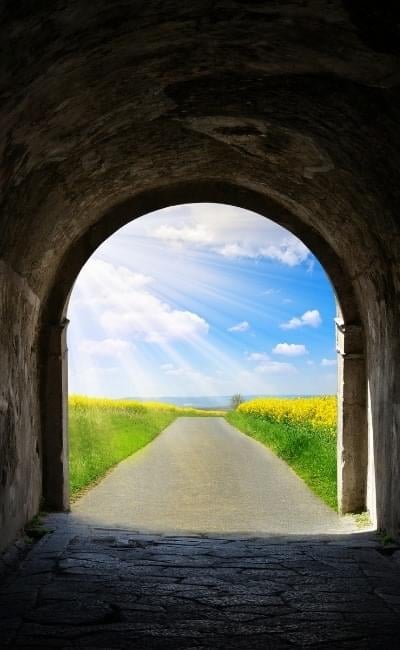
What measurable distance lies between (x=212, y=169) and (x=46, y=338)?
286 centimetres

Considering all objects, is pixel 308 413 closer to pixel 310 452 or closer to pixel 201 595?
pixel 310 452

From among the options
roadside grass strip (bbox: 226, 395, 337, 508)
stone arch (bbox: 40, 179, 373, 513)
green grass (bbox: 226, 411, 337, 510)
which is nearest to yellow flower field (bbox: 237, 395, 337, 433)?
roadside grass strip (bbox: 226, 395, 337, 508)

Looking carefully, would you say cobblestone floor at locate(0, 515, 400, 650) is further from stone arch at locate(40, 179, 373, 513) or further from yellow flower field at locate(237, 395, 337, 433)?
yellow flower field at locate(237, 395, 337, 433)

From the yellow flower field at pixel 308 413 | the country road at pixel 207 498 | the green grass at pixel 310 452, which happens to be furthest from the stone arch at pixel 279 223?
the yellow flower field at pixel 308 413

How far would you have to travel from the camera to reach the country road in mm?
9422

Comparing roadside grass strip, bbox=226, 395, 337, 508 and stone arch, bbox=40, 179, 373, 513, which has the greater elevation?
stone arch, bbox=40, 179, 373, 513

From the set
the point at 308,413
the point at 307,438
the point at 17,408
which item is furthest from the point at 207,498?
the point at 308,413

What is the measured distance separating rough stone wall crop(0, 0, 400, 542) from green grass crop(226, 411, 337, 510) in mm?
3510

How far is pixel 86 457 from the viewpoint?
15.2 meters

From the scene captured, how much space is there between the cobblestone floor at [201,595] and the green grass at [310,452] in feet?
13.1

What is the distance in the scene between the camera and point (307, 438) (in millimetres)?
16859

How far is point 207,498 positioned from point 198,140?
5.78 m

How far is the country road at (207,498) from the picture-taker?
30.9 ft

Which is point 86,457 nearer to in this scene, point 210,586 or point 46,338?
point 46,338
